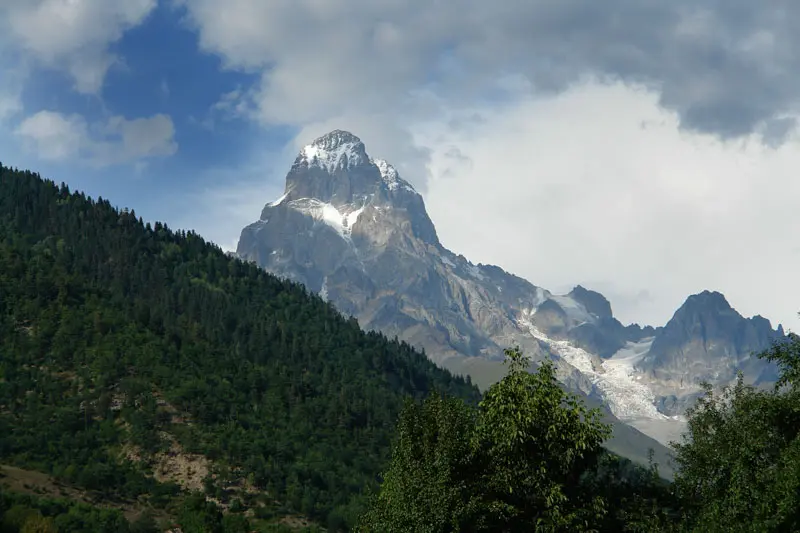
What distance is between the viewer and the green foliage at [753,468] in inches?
1736

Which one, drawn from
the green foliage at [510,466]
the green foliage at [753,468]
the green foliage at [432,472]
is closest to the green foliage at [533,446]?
the green foliage at [510,466]

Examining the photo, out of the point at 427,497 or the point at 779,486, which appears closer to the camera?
the point at 779,486

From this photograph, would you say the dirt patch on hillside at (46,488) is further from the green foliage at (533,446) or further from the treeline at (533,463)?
the green foliage at (533,446)

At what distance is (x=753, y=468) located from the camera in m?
51.1

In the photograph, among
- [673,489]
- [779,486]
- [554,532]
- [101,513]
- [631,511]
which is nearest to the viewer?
[779,486]

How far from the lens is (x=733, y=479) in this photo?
5053cm

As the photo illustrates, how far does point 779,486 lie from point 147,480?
592 feet

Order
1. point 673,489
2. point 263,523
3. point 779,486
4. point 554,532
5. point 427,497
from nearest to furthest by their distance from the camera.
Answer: point 779,486 < point 554,532 < point 427,497 < point 673,489 < point 263,523

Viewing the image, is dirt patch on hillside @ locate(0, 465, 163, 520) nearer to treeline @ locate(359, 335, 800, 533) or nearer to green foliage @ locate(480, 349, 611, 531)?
treeline @ locate(359, 335, 800, 533)

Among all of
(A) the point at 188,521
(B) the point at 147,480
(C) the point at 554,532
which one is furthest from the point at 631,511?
(B) the point at 147,480

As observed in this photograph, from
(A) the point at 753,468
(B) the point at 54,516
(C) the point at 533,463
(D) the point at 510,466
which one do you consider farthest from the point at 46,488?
(A) the point at 753,468

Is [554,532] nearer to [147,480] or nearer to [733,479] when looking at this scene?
[733,479]

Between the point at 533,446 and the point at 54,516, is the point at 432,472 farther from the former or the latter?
the point at 54,516

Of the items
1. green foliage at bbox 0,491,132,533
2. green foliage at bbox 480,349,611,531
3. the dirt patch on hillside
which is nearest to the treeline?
green foliage at bbox 480,349,611,531
